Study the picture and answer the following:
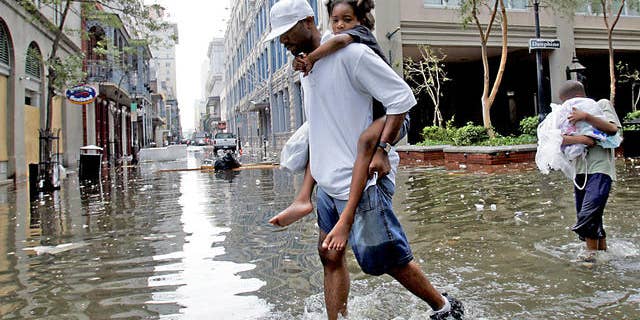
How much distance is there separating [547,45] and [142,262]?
34.7 feet

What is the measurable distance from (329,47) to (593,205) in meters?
2.53

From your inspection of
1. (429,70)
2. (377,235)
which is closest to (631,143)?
(429,70)

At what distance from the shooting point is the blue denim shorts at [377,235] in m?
2.20

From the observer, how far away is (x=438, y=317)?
249 cm

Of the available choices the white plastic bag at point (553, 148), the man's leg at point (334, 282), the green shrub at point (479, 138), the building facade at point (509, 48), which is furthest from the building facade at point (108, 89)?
the man's leg at point (334, 282)

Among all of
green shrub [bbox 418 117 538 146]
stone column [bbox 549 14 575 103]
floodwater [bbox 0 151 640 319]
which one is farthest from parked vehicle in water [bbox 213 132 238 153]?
floodwater [bbox 0 151 640 319]

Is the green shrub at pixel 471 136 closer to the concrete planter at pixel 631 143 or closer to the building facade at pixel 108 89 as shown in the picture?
the concrete planter at pixel 631 143

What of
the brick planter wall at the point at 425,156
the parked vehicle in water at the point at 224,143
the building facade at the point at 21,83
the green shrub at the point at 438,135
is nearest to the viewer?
the building facade at the point at 21,83

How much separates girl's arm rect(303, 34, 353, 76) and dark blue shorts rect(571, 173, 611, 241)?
2.46m

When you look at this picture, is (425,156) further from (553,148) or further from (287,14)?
(287,14)

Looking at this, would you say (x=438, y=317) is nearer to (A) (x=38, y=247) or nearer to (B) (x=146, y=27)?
(A) (x=38, y=247)

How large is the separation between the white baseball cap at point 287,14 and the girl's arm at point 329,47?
0.55 feet

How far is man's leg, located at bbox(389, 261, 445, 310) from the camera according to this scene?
234 cm

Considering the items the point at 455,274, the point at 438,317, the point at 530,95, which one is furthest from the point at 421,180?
the point at 530,95
